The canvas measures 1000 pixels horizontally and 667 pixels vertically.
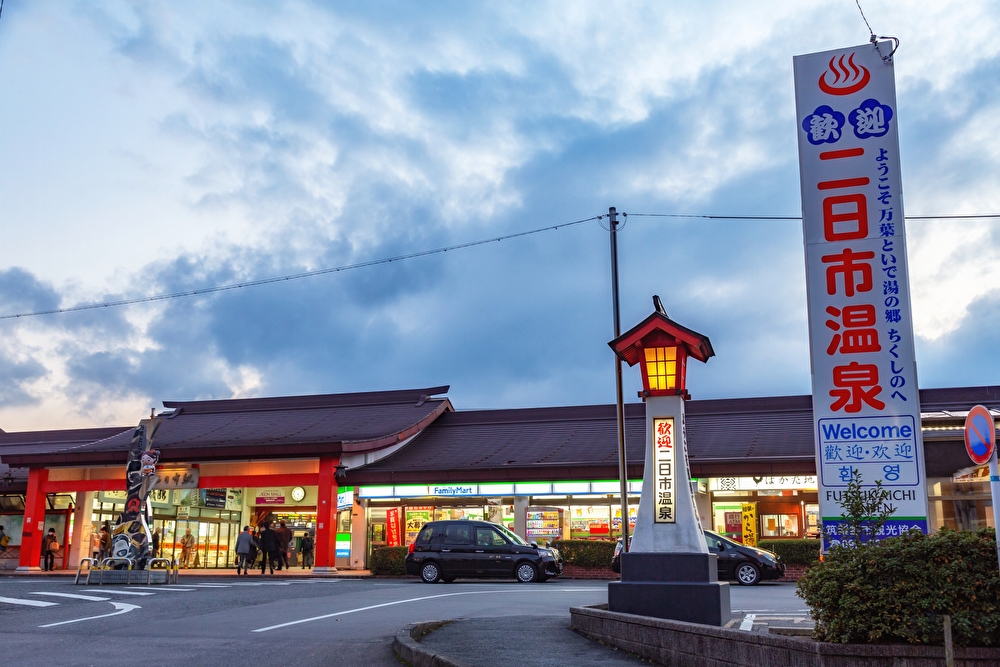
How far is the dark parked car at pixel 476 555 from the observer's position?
2338cm

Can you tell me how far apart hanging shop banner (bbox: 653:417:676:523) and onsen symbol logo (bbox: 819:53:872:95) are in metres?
4.10

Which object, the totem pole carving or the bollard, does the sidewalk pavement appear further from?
the totem pole carving

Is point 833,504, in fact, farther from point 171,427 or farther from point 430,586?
point 171,427

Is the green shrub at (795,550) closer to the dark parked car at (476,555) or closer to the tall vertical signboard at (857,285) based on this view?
the dark parked car at (476,555)

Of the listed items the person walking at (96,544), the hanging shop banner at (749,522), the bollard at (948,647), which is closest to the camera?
the bollard at (948,647)

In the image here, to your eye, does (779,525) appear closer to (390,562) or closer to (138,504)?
(390,562)

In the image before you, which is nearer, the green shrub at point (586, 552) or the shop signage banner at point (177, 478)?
the green shrub at point (586, 552)

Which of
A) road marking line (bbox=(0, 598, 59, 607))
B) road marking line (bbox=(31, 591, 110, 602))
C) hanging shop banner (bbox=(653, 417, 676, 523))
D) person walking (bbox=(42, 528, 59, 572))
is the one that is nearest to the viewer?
Result: hanging shop banner (bbox=(653, 417, 676, 523))

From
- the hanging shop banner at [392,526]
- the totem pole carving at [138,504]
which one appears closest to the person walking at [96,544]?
the totem pole carving at [138,504]

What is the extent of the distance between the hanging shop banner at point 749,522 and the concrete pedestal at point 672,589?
52.4ft

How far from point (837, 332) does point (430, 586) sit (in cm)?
1498

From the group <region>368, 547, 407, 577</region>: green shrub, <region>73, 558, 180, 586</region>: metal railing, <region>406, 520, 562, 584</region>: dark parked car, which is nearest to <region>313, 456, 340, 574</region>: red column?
<region>368, 547, 407, 577</region>: green shrub

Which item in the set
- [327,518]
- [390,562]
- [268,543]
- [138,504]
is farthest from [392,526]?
[138,504]

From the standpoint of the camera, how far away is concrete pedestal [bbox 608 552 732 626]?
10125 millimetres
